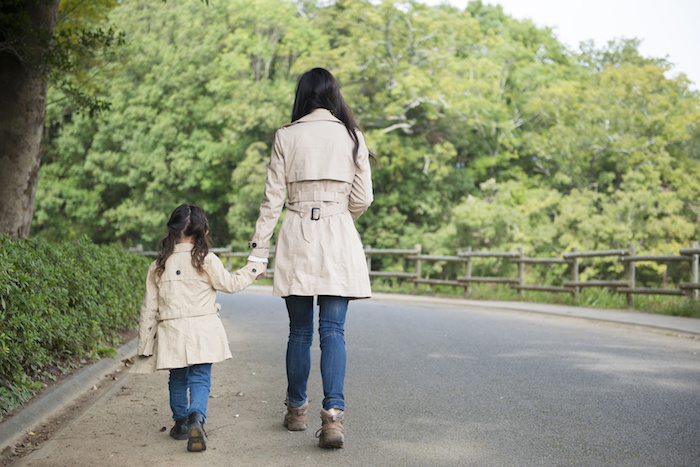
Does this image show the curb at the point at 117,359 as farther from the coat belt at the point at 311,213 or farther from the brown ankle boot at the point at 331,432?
the coat belt at the point at 311,213

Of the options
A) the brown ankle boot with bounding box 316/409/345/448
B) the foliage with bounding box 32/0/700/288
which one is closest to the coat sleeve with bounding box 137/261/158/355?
the brown ankle boot with bounding box 316/409/345/448

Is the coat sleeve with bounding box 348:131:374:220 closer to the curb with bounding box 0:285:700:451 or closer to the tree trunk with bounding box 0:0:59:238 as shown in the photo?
the curb with bounding box 0:285:700:451

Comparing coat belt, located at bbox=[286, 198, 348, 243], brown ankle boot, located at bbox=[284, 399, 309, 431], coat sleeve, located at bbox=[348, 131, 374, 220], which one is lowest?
brown ankle boot, located at bbox=[284, 399, 309, 431]

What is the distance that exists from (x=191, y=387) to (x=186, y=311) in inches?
16.7

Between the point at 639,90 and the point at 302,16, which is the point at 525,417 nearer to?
the point at 639,90

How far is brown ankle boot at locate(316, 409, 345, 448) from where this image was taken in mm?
3689

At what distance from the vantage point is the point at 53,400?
15.2ft

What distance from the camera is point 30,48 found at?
810cm

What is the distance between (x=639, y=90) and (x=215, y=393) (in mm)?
27246

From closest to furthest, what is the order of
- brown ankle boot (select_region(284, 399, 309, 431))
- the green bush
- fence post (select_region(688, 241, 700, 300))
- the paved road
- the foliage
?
the paved road
brown ankle boot (select_region(284, 399, 309, 431))
the green bush
fence post (select_region(688, 241, 700, 300))
the foliage

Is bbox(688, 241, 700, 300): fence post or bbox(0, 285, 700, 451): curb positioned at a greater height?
A: bbox(688, 241, 700, 300): fence post

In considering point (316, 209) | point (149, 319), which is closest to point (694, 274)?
point (316, 209)

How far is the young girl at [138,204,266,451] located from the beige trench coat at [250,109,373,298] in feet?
0.66

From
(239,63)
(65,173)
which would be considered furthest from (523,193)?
(65,173)
